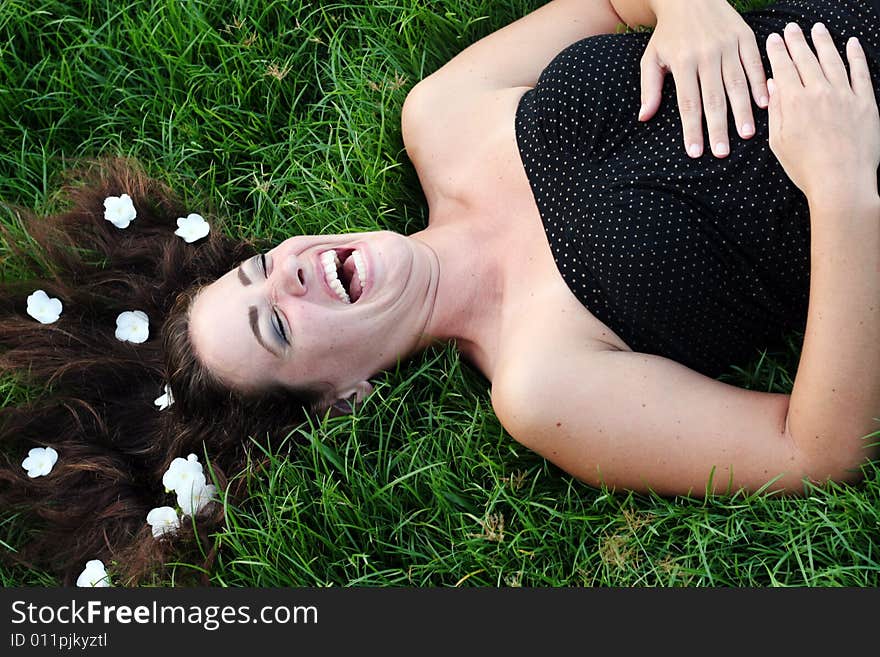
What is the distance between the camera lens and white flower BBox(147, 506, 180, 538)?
3057 millimetres

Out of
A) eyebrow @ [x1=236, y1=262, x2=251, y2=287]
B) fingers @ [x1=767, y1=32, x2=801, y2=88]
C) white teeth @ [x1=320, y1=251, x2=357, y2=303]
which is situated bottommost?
eyebrow @ [x1=236, y1=262, x2=251, y2=287]

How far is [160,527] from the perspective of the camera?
120 inches

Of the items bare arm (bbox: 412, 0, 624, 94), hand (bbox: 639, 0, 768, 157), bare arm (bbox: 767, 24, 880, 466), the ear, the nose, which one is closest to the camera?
bare arm (bbox: 767, 24, 880, 466)

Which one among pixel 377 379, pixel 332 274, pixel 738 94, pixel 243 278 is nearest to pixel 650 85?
pixel 738 94

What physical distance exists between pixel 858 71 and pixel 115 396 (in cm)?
252

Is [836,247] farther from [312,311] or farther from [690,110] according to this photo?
[312,311]

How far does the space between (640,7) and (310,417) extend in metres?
1.76

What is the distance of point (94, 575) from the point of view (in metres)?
3.05

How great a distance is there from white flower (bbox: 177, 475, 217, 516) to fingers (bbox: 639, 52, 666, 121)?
175 cm

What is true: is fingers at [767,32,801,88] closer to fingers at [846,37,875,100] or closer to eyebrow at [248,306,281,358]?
fingers at [846,37,875,100]

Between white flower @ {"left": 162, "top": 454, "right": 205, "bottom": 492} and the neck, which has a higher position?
the neck

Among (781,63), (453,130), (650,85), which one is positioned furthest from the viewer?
(453,130)

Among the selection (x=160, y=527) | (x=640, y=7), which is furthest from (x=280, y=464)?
(x=640, y=7)

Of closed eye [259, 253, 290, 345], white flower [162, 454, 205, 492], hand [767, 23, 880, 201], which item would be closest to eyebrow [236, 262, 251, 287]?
closed eye [259, 253, 290, 345]
